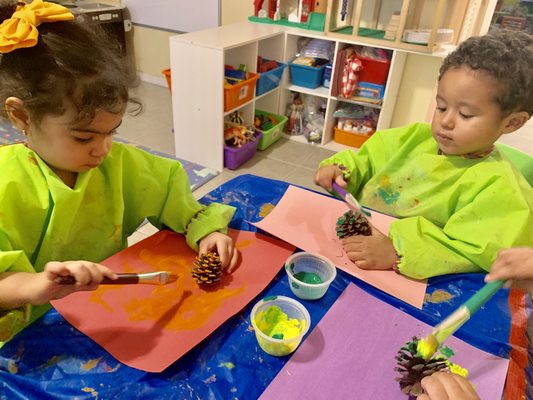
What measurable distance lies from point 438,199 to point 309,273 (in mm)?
373

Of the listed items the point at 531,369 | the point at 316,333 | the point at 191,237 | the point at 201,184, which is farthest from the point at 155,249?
the point at 201,184

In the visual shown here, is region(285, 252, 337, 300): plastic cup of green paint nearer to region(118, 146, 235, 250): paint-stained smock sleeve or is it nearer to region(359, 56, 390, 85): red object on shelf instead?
region(118, 146, 235, 250): paint-stained smock sleeve

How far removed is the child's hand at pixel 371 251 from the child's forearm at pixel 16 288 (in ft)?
1.83

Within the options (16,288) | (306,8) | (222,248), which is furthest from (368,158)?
(306,8)

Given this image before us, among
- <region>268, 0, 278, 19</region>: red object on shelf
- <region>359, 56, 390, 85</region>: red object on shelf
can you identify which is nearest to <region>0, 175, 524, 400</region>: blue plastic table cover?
<region>359, 56, 390, 85</region>: red object on shelf

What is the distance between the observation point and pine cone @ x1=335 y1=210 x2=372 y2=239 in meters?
0.85

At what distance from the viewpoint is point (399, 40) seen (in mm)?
2168

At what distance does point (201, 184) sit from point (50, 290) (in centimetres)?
156

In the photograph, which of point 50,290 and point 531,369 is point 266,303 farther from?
point 531,369

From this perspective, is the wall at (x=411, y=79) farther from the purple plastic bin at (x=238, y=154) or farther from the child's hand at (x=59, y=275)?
the child's hand at (x=59, y=275)

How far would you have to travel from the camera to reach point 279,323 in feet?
2.20

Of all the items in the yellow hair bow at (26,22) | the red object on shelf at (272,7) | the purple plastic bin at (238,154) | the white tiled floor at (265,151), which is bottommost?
the white tiled floor at (265,151)

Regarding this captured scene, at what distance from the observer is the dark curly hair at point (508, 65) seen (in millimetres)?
820

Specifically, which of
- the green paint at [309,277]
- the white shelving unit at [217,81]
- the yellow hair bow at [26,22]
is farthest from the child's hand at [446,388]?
the white shelving unit at [217,81]
